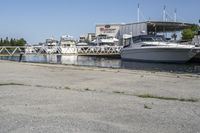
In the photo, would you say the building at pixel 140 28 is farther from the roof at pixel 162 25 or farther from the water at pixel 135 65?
the water at pixel 135 65

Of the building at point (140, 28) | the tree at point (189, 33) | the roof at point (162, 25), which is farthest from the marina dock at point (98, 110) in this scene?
the tree at point (189, 33)

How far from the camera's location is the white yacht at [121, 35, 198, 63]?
4141 cm

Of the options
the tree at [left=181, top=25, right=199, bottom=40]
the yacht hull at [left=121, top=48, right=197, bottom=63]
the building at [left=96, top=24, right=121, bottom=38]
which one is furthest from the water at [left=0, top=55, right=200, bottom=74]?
the tree at [left=181, top=25, right=199, bottom=40]

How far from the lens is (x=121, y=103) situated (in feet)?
30.0

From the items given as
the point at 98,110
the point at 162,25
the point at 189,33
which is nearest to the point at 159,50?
the point at 162,25

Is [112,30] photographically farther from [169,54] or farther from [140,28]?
[169,54]

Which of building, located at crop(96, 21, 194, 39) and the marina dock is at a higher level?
building, located at crop(96, 21, 194, 39)

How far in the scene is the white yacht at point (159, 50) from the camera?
41406 mm

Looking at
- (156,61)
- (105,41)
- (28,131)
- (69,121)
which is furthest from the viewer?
(105,41)

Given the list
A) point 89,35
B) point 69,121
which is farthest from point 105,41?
point 69,121

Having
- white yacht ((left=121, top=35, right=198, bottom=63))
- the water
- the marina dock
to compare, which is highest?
white yacht ((left=121, top=35, right=198, bottom=63))

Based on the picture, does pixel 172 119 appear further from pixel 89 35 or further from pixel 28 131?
pixel 89 35

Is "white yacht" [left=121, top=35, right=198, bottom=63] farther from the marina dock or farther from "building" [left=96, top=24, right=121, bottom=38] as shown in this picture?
"building" [left=96, top=24, right=121, bottom=38]

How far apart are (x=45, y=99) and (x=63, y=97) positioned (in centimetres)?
64
